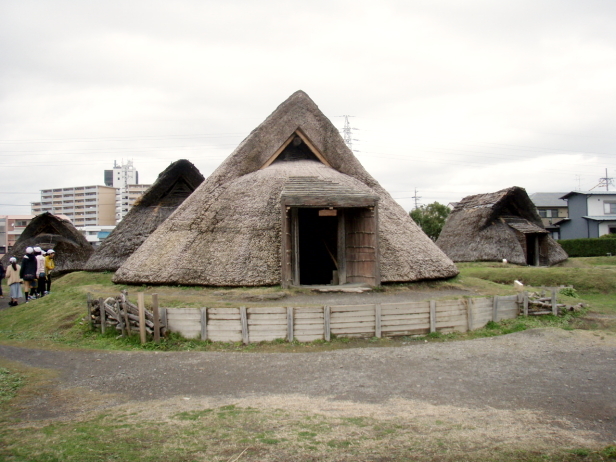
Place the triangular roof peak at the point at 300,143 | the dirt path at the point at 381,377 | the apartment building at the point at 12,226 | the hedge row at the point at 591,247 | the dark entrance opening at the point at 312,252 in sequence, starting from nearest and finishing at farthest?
the dirt path at the point at 381,377 → the triangular roof peak at the point at 300,143 → the dark entrance opening at the point at 312,252 → the hedge row at the point at 591,247 → the apartment building at the point at 12,226

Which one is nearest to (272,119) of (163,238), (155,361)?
(163,238)

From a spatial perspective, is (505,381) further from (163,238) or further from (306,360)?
(163,238)

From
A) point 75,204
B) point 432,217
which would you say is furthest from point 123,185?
point 432,217

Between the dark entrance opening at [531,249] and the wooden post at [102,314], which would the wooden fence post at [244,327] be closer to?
the wooden post at [102,314]

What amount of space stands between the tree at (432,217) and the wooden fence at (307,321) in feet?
135

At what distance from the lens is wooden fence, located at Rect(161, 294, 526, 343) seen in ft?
36.2

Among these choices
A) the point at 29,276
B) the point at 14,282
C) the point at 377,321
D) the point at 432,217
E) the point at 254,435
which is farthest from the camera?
the point at 432,217

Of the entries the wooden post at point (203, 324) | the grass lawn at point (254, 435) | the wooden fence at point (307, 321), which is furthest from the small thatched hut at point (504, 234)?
the grass lawn at point (254, 435)

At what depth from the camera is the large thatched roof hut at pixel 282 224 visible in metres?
15.1

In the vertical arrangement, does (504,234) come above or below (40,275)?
above

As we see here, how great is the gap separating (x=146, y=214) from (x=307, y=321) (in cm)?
1413

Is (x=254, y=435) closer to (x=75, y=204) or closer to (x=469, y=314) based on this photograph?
(x=469, y=314)

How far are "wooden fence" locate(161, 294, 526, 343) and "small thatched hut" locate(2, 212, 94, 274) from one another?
19951 mm

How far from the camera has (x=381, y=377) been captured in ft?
28.6
